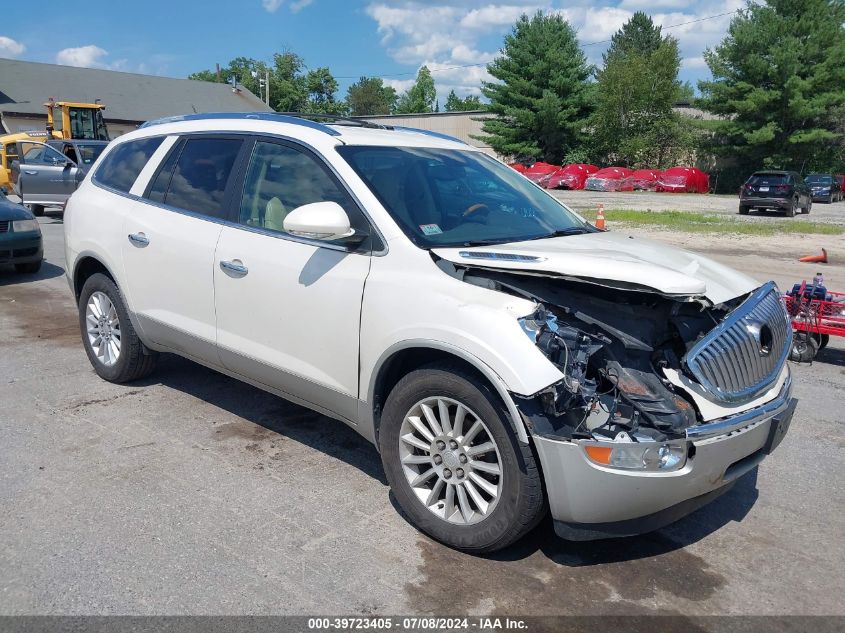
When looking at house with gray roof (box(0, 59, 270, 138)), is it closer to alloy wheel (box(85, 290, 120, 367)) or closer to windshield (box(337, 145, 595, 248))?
alloy wheel (box(85, 290, 120, 367))

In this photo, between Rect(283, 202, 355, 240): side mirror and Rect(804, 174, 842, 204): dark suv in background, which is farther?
Rect(804, 174, 842, 204): dark suv in background

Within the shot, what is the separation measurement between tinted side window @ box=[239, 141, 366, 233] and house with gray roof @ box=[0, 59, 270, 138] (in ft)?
160

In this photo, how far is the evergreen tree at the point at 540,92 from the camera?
48.6 metres

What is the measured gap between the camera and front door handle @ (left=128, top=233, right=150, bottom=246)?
190 inches

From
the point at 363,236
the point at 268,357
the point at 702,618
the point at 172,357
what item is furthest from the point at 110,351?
the point at 702,618

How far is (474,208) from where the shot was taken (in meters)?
4.16

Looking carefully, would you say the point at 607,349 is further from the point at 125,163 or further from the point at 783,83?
the point at 783,83

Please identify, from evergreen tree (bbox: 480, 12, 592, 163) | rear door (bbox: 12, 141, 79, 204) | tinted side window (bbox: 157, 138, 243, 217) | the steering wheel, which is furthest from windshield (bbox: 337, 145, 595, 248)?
evergreen tree (bbox: 480, 12, 592, 163)

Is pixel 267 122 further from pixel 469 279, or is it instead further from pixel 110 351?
pixel 110 351

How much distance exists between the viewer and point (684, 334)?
339 cm

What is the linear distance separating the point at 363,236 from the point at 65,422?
8.71 ft

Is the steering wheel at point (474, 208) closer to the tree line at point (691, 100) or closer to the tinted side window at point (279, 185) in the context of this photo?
the tinted side window at point (279, 185)

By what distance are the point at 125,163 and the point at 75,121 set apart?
2678cm

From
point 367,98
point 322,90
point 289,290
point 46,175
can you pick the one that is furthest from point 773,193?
point 367,98
